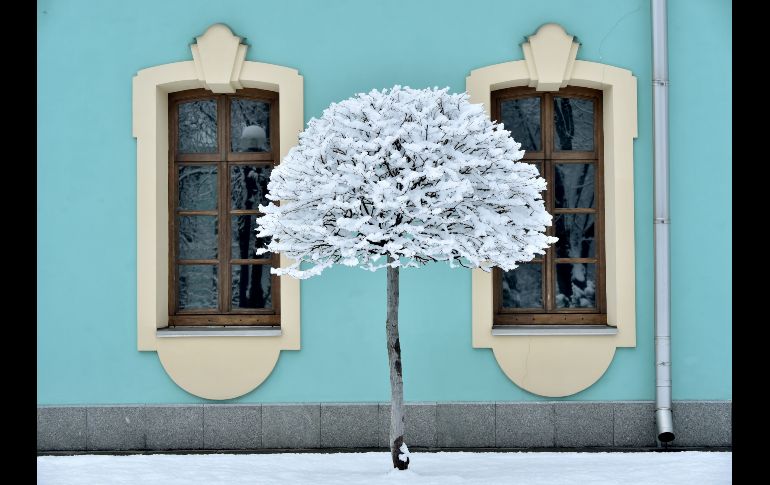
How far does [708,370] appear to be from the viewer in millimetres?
6797

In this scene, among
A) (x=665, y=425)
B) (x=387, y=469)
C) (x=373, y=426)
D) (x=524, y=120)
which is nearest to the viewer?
(x=387, y=469)

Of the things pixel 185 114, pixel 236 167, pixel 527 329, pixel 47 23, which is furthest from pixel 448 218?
pixel 47 23

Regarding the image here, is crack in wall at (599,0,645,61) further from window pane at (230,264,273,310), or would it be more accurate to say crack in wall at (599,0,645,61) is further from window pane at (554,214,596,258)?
window pane at (230,264,273,310)

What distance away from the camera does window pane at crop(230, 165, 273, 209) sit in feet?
23.4

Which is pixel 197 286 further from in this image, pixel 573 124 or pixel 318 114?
pixel 573 124

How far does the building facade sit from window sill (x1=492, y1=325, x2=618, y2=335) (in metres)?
0.04

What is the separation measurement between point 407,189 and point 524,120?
8.29ft

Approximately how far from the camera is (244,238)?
715 centimetres

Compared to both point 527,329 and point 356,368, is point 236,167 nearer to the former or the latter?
point 356,368

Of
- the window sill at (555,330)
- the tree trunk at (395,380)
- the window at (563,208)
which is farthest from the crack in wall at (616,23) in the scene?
the tree trunk at (395,380)

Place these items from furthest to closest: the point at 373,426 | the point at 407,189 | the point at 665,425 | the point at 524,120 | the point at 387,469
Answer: the point at 524,120, the point at 373,426, the point at 665,425, the point at 387,469, the point at 407,189

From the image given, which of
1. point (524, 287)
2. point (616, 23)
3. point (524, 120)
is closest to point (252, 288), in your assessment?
point (524, 287)
